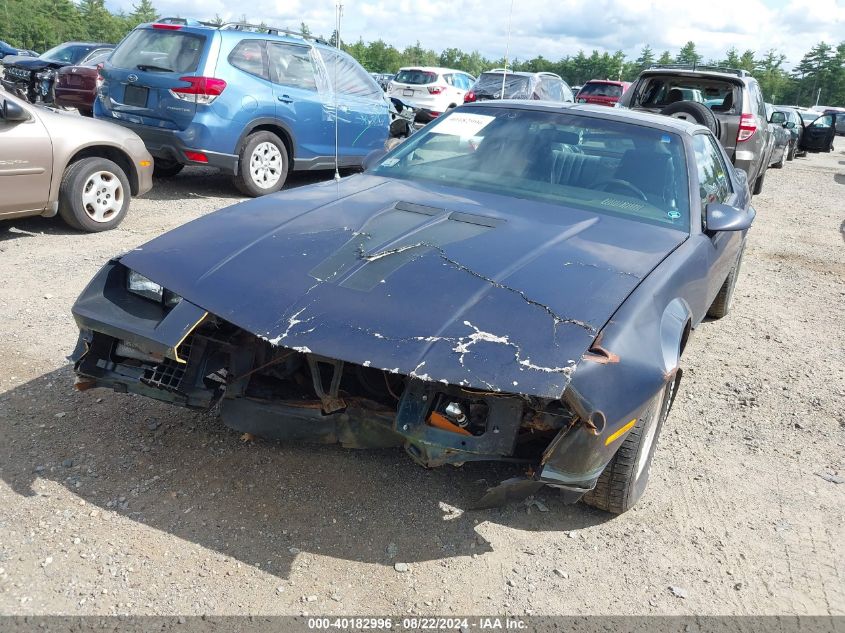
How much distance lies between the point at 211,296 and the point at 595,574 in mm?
1806

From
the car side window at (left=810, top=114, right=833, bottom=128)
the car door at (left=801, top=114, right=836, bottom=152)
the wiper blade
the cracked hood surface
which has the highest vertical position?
the car side window at (left=810, top=114, right=833, bottom=128)

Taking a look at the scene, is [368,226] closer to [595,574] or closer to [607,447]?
[607,447]

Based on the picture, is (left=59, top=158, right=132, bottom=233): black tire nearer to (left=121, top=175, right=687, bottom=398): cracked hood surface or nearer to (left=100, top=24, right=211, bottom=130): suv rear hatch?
(left=100, top=24, right=211, bottom=130): suv rear hatch

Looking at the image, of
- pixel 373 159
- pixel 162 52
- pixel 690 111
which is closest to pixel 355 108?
pixel 162 52

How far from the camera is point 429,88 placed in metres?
18.5

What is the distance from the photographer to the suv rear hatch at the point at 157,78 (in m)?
7.89

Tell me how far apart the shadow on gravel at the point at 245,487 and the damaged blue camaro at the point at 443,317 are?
292 millimetres

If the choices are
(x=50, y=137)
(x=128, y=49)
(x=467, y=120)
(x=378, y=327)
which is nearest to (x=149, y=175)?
(x=50, y=137)

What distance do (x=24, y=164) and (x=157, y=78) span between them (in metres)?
2.39

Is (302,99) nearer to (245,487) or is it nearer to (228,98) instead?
(228,98)

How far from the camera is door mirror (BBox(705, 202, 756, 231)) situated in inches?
145

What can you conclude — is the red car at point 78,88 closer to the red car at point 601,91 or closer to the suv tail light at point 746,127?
the suv tail light at point 746,127

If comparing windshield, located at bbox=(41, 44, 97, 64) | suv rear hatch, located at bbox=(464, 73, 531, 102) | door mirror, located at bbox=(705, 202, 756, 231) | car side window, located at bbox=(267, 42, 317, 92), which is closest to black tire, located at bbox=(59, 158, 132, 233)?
car side window, located at bbox=(267, 42, 317, 92)

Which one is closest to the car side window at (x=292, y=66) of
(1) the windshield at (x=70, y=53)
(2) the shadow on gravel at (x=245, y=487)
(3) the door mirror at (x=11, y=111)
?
(3) the door mirror at (x=11, y=111)
